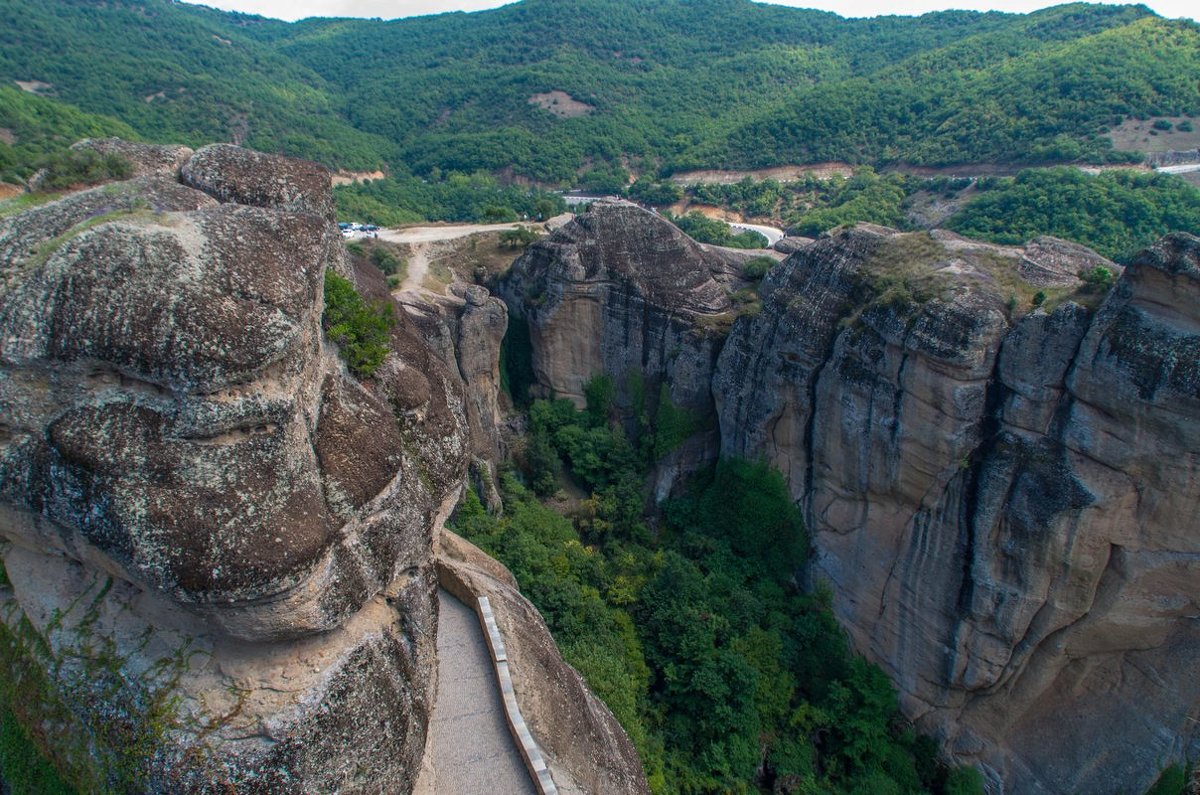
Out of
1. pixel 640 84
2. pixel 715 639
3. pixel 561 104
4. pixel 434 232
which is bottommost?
pixel 715 639

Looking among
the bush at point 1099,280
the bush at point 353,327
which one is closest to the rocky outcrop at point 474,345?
the bush at point 353,327

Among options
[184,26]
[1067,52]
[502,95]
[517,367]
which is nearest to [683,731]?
[517,367]

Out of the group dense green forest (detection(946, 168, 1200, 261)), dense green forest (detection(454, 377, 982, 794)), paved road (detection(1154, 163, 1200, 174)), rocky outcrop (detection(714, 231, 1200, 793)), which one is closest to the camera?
rocky outcrop (detection(714, 231, 1200, 793))

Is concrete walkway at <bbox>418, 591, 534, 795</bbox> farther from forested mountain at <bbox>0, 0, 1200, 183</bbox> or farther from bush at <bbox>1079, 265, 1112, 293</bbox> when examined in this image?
forested mountain at <bbox>0, 0, 1200, 183</bbox>

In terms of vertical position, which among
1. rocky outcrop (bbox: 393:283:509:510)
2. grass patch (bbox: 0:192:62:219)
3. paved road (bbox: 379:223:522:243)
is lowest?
rocky outcrop (bbox: 393:283:509:510)

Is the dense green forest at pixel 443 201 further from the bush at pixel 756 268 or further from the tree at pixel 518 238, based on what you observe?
the bush at pixel 756 268

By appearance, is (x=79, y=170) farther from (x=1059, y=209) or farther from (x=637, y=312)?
(x=1059, y=209)

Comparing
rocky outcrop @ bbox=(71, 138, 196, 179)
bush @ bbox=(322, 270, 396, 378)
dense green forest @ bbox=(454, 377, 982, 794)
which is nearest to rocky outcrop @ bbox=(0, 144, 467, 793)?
bush @ bbox=(322, 270, 396, 378)

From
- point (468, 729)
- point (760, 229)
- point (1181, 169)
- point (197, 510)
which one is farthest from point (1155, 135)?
point (197, 510)
